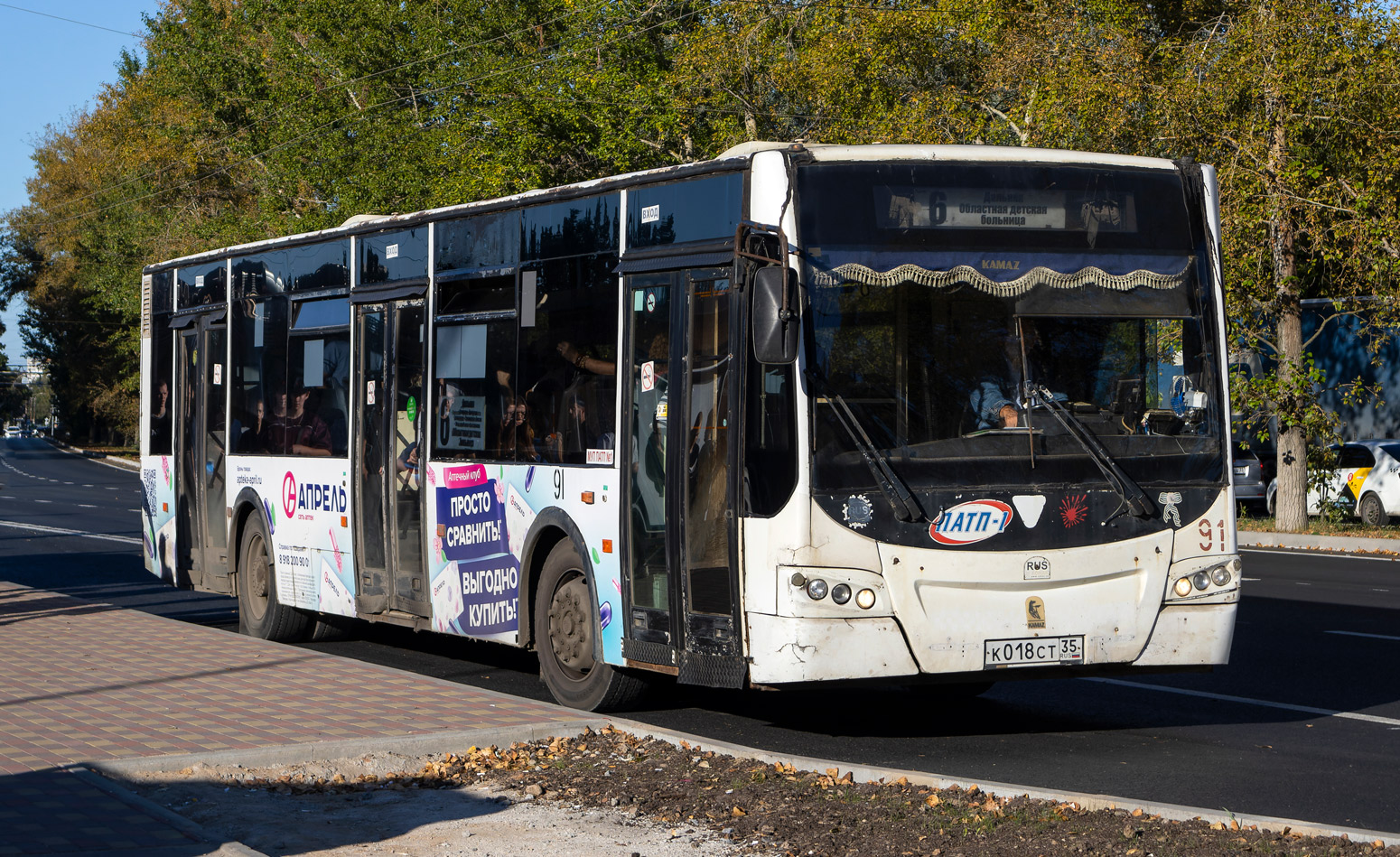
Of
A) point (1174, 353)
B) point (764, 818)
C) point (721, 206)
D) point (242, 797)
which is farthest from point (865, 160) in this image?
point (242, 797)

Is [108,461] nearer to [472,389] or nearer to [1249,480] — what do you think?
[1249,480]

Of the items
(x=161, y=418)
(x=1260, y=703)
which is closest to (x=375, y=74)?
(x=161, y=418)

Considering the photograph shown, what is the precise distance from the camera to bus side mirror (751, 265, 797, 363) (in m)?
7.87

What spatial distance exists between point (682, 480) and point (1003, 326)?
189cm

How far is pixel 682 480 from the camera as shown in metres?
8.94

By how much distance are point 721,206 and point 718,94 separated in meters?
28.5

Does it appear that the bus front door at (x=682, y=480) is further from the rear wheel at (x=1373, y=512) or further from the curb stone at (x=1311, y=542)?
the rear wheel at (x=1373, y=512)

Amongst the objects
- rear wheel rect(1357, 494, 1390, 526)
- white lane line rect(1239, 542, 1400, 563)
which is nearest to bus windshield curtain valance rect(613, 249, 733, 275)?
white lane line rect(1239, 542, 1400, 563)

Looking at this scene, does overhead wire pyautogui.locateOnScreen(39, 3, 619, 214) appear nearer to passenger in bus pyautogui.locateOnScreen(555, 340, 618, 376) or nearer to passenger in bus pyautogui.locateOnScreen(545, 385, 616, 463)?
passenger in bus pyautogui.locateOnScreen(555, 340, 618, 376)

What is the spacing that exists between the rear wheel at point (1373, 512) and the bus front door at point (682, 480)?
22.9 meters

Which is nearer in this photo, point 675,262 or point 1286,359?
point 675,262

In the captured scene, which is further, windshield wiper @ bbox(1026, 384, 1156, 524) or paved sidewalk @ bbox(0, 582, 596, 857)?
windshield wiper @ bbox(1026, 384, 1156, 524)

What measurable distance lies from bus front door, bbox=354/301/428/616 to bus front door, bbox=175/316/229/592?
2.91 metres

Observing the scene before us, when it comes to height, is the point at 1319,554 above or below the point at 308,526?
below
